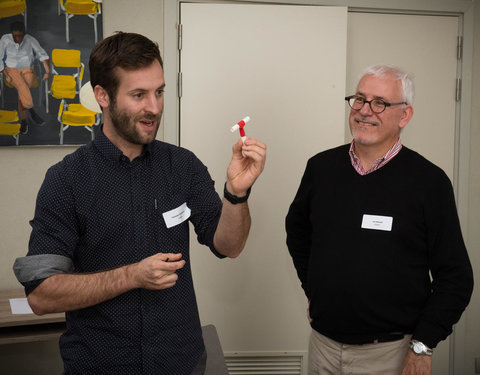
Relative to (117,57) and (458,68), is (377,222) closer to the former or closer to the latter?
(117,57)

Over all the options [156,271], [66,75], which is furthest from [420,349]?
[66,75]

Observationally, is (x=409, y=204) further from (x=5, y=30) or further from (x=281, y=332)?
(x=5, y=30)

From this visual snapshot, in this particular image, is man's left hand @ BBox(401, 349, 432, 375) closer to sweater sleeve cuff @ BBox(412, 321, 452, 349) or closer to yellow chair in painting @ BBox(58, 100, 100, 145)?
sweater sleeve cuff @ BBox(412, 321, 452, 349)

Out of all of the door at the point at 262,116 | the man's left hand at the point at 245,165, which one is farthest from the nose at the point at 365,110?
the door at the point at 262,116

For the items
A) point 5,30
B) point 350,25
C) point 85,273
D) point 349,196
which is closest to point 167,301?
point 85,273

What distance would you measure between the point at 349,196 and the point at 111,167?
2.91 ft

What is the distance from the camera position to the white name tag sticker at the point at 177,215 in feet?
4.71

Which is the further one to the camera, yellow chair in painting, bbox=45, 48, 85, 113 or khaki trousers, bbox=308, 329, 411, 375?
yellow chair in painting, bbox=45, 48, 85, 113

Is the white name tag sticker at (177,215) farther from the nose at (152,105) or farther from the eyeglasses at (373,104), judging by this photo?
the eyeglasses at (373,104)

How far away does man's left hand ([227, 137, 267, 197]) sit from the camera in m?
1.35

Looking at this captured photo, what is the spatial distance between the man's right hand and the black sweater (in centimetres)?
75

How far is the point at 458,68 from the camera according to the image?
9.58 ft

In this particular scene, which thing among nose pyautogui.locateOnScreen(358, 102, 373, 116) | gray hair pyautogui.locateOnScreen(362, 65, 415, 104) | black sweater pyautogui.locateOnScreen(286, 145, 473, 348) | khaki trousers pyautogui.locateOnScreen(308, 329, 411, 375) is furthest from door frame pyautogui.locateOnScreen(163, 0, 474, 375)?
khaki trousers pyautogui.locateOnScreen(308, 329, 411, 375)

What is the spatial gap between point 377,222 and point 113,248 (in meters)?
0.93
